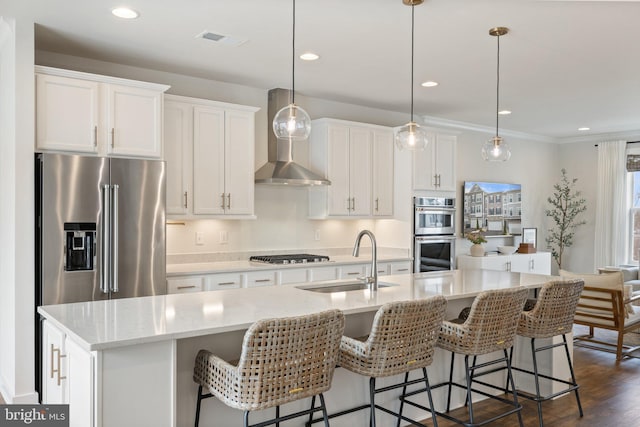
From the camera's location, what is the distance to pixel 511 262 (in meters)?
7.09

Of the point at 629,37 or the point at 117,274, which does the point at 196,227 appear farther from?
the point at 629,37

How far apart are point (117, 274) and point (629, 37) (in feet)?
13.2

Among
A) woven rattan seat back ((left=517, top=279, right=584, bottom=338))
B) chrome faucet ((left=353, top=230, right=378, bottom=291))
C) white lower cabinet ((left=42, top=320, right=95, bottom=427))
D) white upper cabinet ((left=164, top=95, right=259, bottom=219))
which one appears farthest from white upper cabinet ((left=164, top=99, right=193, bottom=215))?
woven rattan seat back ((left=517, top=279, right=584, bottom=338))

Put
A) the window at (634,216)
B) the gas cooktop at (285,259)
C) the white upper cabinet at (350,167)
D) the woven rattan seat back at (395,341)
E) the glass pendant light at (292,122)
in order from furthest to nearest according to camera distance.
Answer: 1. the window at (634,216)
2. the white upper cabinet at (350,167)
3. the gas cooktop at (285,259)
4. the glass pendant light at (292,122)
5. the woven rattan seat back at (395,341)

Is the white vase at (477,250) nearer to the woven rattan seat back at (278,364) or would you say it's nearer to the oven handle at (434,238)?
the oven handle at (434,238)

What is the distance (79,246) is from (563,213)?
748 cm

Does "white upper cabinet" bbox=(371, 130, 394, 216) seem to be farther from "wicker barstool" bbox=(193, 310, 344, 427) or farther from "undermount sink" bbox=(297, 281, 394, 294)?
"wicker barstool" bbox=(193, 310, 344, 427)

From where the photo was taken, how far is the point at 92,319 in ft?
7.45

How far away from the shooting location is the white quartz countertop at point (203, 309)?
2047 mm

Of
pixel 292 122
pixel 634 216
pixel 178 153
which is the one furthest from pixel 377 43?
pixel 634 216

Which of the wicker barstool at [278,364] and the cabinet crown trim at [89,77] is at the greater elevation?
the cabinet crown trim at [89,77]

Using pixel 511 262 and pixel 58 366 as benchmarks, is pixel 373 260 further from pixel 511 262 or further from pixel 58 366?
pixel 511 262

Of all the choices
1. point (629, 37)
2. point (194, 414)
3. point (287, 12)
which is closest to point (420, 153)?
point (629, 37)

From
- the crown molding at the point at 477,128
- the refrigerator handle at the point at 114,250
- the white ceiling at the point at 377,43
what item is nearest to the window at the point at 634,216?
the crown molding at the point at 477,128
